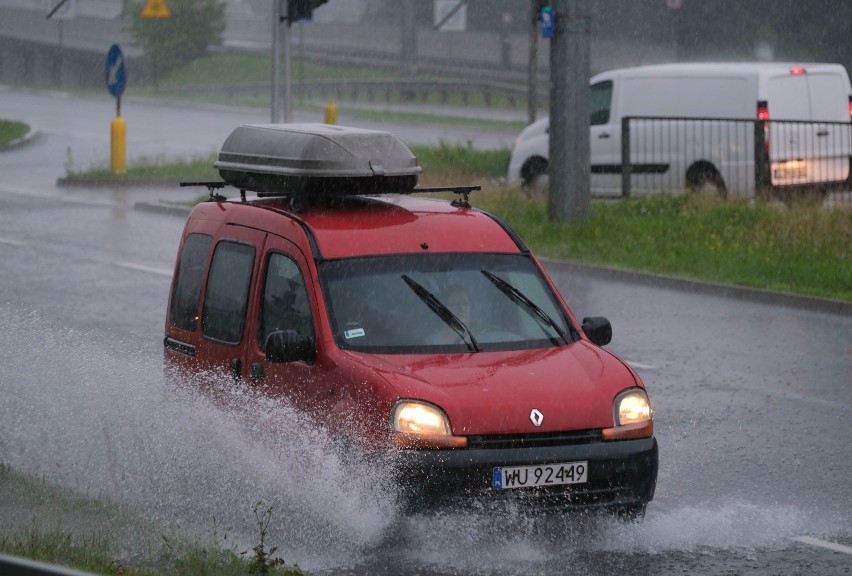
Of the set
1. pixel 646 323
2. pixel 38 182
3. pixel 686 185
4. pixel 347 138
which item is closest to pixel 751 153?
pixel 686 185

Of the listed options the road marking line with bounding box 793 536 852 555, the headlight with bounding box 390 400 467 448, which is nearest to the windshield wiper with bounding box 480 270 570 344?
the headlight with bounding box 390 400 467 448

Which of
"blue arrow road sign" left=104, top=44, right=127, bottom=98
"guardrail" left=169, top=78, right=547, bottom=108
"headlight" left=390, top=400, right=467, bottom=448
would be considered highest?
"guardrail" left=169, top=78, right=547, bottom=108

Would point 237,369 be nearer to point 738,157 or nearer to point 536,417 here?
point 536,417

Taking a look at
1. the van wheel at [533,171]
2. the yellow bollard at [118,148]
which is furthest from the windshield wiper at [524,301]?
the yellow bollard at [118,148]

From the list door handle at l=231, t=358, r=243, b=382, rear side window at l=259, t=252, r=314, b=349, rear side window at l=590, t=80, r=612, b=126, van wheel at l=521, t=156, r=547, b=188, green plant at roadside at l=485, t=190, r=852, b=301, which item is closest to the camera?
rear side window at l=259, t=252, r=314, b=349

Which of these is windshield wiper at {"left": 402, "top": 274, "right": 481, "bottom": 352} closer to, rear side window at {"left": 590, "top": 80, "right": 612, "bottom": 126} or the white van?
the white van

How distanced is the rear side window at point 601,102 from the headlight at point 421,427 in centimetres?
1800

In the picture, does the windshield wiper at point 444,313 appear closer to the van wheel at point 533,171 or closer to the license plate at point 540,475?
the license plate at point 540,475

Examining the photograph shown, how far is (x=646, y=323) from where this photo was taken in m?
14.7

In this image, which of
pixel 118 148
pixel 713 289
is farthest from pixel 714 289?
pixel 118 148

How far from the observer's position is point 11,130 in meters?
38.1

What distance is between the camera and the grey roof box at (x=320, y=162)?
8.30 m

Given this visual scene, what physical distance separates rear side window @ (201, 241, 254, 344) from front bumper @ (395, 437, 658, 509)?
1.68 metres

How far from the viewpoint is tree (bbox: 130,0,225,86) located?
62344 mm
